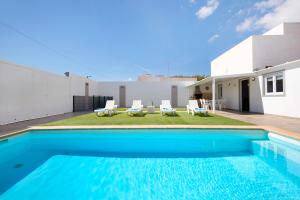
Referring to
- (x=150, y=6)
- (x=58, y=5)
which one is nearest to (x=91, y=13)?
(x=58, y=5)

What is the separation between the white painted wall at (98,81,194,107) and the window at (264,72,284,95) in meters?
11.3

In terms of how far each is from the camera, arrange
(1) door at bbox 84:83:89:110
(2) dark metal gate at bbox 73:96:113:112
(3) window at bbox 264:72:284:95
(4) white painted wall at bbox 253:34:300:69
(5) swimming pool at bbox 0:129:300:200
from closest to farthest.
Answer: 1. (5) swimming pool at bbox 0:129:300:200
2. (3) window at bbox 264:72:284:95
3. (4) white painted wall at bbox 253:34:300:69
4. (2) dark metal gate at bbox 73:96:113:112
5. (1) door at bbox 84:83:89:110

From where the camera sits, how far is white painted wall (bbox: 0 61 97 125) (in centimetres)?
927

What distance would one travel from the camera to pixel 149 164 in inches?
185

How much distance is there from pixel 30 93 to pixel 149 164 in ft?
32.4

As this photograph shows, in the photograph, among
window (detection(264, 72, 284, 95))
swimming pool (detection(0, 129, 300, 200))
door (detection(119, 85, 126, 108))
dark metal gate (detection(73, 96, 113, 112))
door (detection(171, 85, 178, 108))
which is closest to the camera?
swimming pool (detection(0, 129, 300, 200))

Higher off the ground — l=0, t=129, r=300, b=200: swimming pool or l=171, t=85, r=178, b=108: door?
l=171, t=85, r=178, b=108: door

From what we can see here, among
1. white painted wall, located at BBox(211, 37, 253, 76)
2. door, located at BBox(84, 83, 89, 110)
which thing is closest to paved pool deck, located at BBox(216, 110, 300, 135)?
white painted wall, located at BBox(211, 37, 253, 76)

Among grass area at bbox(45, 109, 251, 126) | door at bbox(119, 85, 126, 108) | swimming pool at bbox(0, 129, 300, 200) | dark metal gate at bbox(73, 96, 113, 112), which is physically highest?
door at bbox(119, 85, 126, 108)

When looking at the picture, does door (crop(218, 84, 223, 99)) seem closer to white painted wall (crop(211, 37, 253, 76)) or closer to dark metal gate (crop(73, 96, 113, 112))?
white painted wall (crop(211, 37, 253, 76))

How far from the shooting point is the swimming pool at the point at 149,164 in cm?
338

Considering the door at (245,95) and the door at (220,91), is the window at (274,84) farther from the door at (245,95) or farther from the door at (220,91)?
the door at (220,91)

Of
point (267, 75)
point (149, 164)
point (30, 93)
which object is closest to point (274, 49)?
point (267, 75)

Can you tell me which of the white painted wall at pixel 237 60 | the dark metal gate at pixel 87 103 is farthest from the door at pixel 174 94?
the dark metal gate at pixel 87 103
